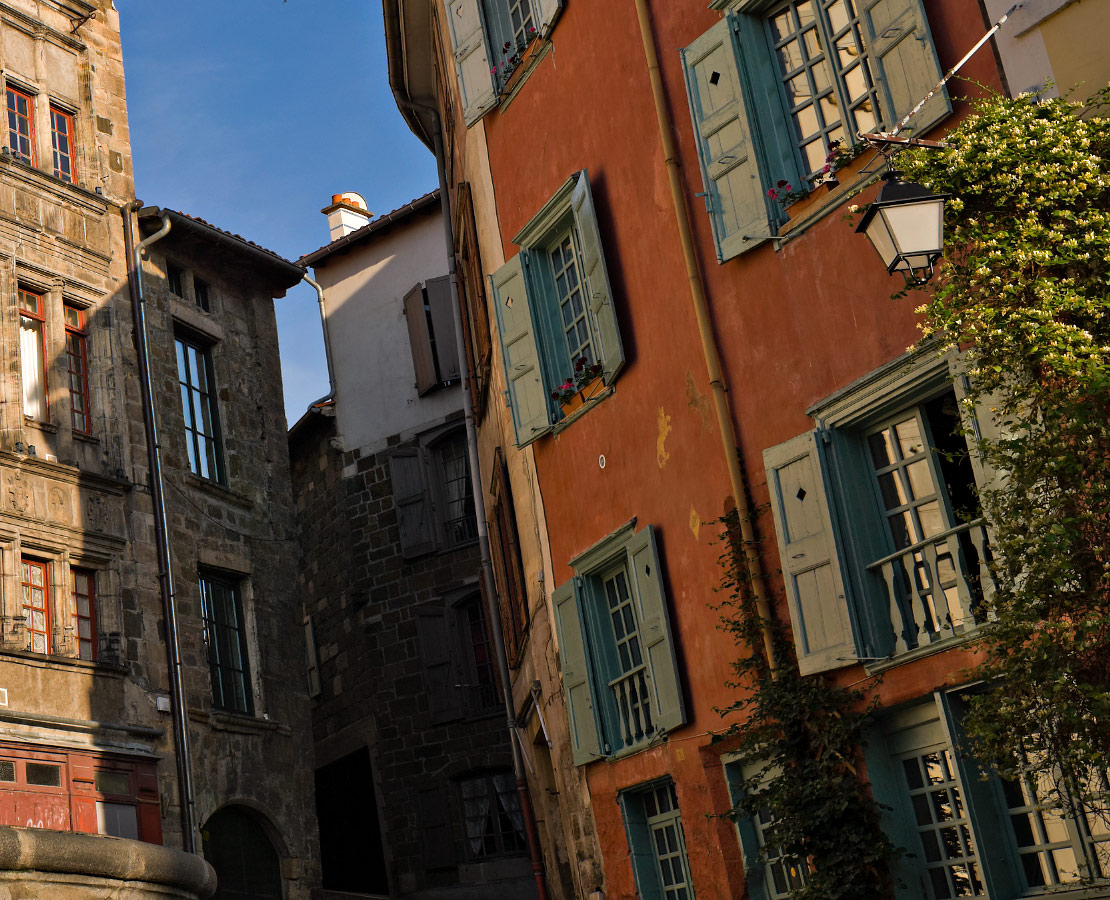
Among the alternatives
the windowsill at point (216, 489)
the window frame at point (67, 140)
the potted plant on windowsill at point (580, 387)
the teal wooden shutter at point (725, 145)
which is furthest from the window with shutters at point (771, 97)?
the window frame at point (67, 140)

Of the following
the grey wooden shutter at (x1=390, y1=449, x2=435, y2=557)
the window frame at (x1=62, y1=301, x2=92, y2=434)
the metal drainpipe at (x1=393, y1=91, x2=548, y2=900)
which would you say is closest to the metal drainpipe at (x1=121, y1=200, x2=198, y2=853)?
the window frame at (x1=62, y1=301, x2=92, y2=434)

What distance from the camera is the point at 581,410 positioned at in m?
10.9

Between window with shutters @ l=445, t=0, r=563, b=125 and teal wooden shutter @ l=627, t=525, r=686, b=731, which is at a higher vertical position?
window with shutters @ l=445, t=0, r=563, b=125

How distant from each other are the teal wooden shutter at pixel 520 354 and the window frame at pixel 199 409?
7014mm

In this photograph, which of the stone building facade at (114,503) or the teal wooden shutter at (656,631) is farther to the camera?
the stone building facade at (114,503)

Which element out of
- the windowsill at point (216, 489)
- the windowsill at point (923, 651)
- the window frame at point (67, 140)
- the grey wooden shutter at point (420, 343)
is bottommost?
the windowsill at point (923, 651)

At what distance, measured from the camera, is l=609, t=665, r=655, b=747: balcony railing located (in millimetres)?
10219

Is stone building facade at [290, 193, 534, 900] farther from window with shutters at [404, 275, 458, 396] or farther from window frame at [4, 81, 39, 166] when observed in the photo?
window frame at [4, 81, 39, 166]

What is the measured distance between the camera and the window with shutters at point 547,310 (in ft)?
35.8

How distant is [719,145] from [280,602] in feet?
35.6

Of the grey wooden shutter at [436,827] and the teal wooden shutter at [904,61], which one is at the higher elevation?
the teal wooden shutter at [904,61]

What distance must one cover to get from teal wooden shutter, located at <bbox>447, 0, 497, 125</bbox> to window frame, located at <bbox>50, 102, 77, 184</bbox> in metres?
6.41

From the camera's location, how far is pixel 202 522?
56.9ft

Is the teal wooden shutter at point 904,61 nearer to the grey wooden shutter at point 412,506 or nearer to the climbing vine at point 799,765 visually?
the climbing vine at point 799,765
